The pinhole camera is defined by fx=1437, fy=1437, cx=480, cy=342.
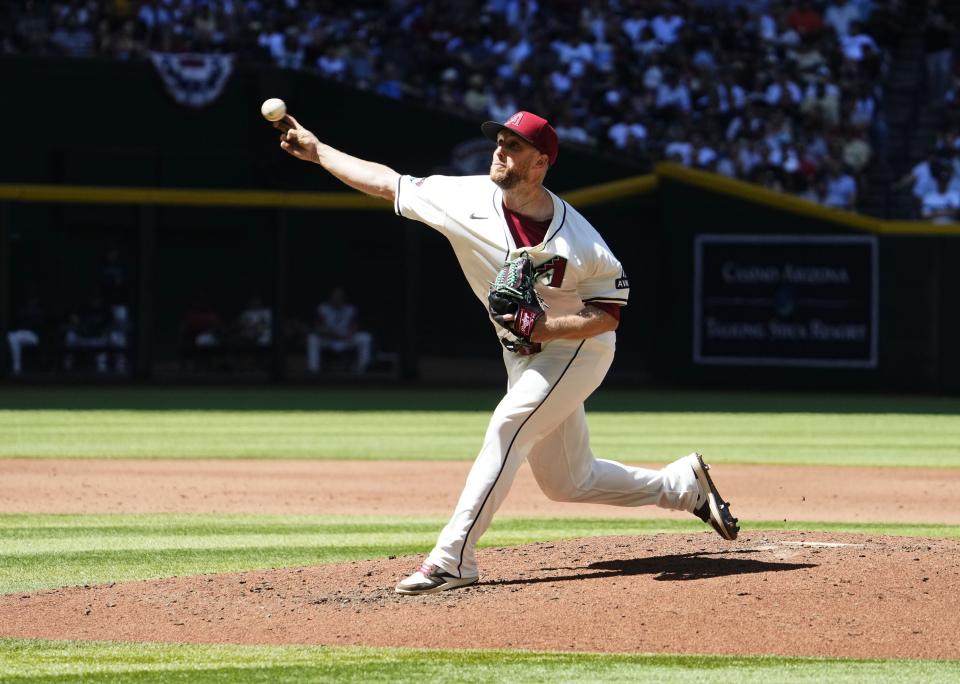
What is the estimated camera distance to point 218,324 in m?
19.0

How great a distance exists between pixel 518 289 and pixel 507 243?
0.25 m

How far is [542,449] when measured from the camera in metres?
5.70

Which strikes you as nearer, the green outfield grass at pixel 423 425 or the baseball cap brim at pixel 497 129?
the baseball cap brim at pixel 497 129

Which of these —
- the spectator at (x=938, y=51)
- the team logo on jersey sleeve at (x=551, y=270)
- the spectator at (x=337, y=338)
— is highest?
the spectator at (x=938, y=51)

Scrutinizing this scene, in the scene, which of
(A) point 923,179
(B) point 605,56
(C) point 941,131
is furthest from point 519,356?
(C) point 941,131

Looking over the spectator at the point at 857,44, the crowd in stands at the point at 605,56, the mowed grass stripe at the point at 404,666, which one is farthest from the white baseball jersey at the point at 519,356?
the spectator at the point at 857,44

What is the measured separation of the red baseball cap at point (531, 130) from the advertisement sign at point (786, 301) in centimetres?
1382

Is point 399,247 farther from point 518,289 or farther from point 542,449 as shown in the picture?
point 518,289

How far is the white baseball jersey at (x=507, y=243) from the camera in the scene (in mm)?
5324

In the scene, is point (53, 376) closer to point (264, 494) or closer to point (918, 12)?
point (264, 494)

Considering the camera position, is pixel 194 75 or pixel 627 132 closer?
pixel 627 132

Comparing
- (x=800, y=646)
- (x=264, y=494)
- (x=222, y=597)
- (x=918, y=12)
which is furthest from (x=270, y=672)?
(x=918, y=12)

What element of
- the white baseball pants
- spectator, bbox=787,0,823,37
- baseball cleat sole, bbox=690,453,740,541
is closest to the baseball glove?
the white baseball pants

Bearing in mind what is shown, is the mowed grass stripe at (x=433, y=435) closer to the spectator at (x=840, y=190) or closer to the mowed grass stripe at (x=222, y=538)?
the mowed grass stripe at (x=222, y=538)
